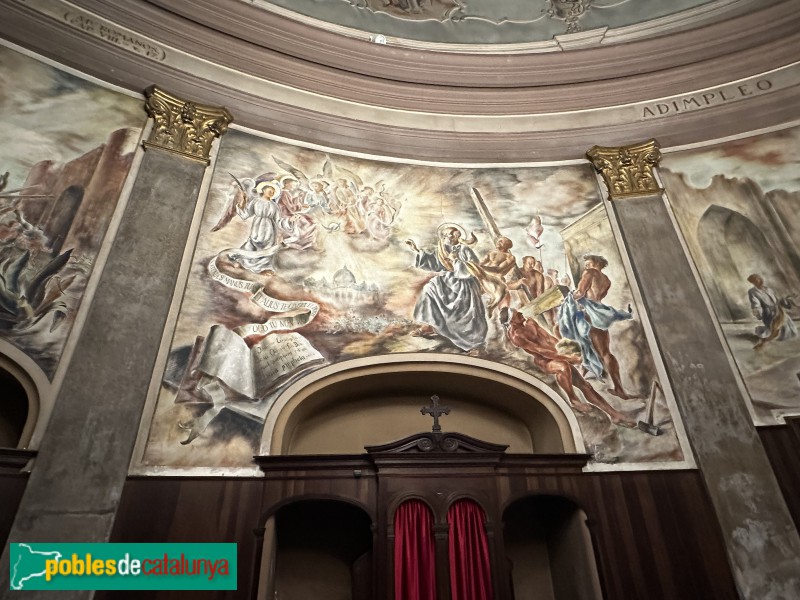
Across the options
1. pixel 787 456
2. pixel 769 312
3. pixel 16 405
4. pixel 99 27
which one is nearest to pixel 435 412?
pixel 787 456

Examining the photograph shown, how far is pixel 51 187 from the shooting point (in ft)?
20.1

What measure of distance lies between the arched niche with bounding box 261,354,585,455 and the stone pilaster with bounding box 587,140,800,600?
4.46ft

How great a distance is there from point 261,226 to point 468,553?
4566 mm

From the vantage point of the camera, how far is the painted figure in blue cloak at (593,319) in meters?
6.53

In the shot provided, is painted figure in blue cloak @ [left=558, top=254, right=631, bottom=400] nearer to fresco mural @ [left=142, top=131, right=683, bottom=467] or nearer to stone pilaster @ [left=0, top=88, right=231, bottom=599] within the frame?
fresco mural @ [left=142, top=131, right=683, bottom=467]

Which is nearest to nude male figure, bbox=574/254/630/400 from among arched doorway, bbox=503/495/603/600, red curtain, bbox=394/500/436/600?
arched doorway, bbox=503/495/603/600

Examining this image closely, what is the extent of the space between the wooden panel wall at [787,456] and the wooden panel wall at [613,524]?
0.77 meters

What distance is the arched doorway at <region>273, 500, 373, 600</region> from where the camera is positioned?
573 centimetres

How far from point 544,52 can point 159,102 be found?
6045 millimetres

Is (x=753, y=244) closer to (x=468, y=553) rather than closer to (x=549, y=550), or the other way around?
(x=549, y=550)

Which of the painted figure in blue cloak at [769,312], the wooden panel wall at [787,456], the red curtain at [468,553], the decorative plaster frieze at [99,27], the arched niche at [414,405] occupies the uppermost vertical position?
the decorative plaster frieze at [99,27]

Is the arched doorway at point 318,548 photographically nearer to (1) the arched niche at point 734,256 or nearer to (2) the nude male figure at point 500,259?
(2) the nude male figure at point 500,259

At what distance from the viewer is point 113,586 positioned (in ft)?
14.8

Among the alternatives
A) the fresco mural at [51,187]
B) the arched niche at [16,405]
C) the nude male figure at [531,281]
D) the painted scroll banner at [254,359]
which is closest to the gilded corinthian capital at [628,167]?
the nude male figure at [531,281]
